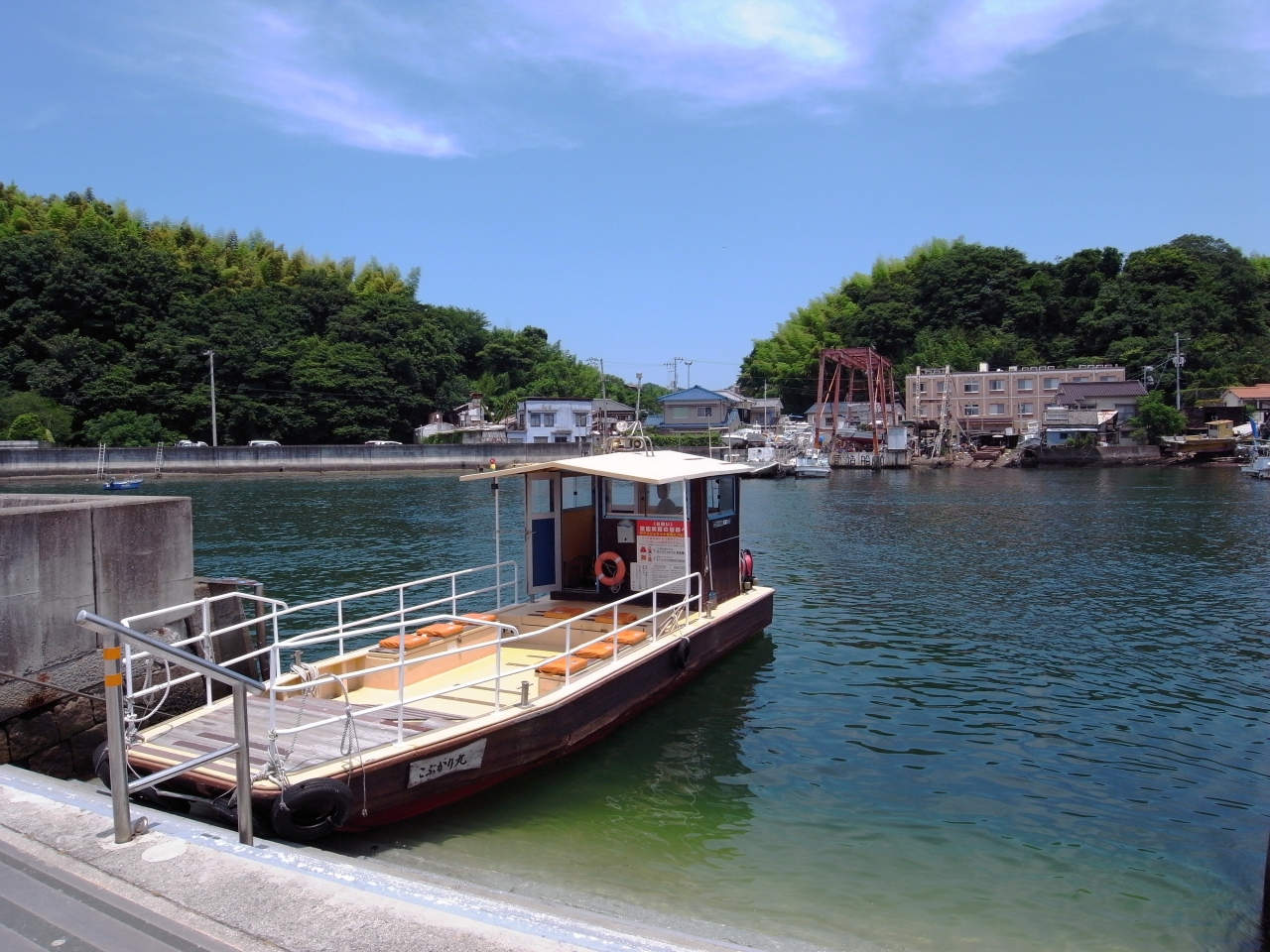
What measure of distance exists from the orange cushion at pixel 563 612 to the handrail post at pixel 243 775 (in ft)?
21.7

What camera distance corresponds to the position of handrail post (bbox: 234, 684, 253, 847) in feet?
18.6

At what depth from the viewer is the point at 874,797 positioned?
31.0 feet

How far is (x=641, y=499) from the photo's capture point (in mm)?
12859

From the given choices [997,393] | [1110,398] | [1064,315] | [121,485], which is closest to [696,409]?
[997,393]

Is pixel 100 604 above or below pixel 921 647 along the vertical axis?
above

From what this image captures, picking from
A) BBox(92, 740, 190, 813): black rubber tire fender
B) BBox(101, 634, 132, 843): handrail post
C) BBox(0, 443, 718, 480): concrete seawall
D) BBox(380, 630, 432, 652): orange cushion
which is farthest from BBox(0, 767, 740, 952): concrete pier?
BBox(0, 443, 718, 480): concrete seawall

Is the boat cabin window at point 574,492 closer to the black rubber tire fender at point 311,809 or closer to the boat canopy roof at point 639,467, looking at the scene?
the boat canopy roof at point 639,467

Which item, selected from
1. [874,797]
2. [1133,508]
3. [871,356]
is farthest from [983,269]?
[874,797]

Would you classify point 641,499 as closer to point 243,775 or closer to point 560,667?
point 560,667

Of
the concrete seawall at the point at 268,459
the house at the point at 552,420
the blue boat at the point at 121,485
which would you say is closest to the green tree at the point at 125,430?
the concrete seawall at the point at 268,459

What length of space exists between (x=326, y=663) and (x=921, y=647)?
34.6 feet

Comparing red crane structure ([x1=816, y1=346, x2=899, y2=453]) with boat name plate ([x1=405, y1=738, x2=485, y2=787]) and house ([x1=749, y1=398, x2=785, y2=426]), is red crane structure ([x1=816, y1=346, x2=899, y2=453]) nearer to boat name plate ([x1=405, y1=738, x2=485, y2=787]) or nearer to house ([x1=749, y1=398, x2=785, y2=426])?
house ([x1=749, y1=398, x2=785, y2=426])

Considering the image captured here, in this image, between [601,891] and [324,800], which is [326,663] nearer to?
[324,800]

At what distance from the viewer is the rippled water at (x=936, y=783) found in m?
7.25
